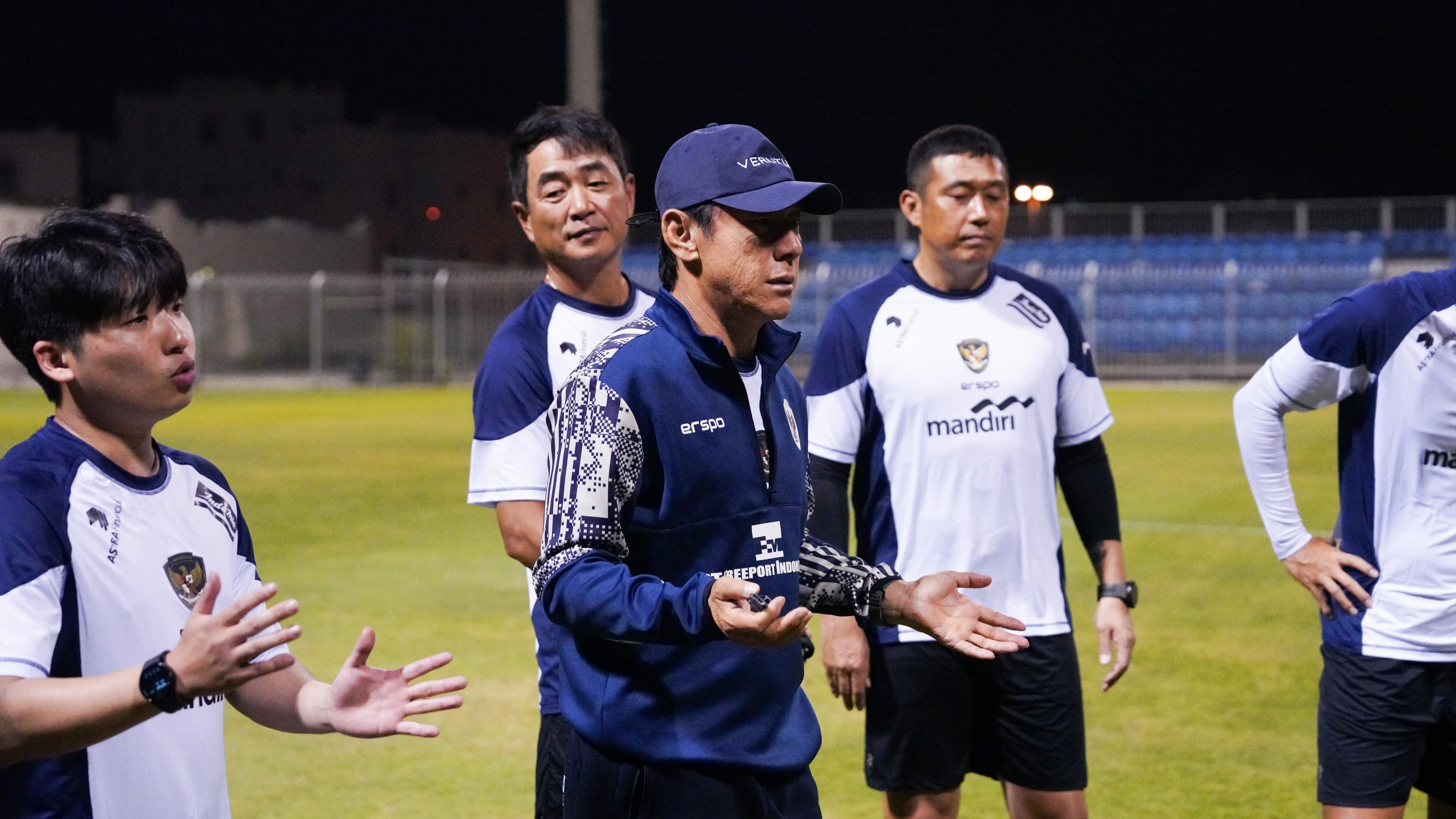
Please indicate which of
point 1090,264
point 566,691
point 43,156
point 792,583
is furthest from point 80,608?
point 43,156

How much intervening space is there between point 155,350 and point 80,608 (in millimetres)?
454

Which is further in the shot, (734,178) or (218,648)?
(734,178)

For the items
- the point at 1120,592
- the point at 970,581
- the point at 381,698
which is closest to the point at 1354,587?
the point at 1120,592

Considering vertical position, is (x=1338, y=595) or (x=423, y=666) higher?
(x=423, y=666)

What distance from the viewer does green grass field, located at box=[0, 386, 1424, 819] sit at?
19.5 ft

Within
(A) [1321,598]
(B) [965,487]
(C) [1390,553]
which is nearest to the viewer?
(C) [1390,553]

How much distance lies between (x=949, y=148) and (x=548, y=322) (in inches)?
59.8

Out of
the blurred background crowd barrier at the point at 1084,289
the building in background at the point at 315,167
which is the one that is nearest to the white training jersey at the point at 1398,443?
the blurred background crowd barrier at the point at 1084,289

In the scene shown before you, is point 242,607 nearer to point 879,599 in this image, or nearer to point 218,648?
point 218,648

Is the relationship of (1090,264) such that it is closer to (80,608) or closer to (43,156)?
(80,608)

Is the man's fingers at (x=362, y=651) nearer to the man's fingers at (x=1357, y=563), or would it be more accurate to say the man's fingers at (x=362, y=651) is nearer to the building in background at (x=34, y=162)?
the man's fingers at (x=1357, y=563)

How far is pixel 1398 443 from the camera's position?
12.5 feet

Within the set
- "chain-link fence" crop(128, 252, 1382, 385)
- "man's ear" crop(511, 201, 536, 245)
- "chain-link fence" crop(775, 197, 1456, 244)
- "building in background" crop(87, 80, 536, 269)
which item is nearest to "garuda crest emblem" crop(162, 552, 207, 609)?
"man's ear" crop(511, 201, 536, 245)

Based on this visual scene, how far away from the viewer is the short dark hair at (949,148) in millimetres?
4621
